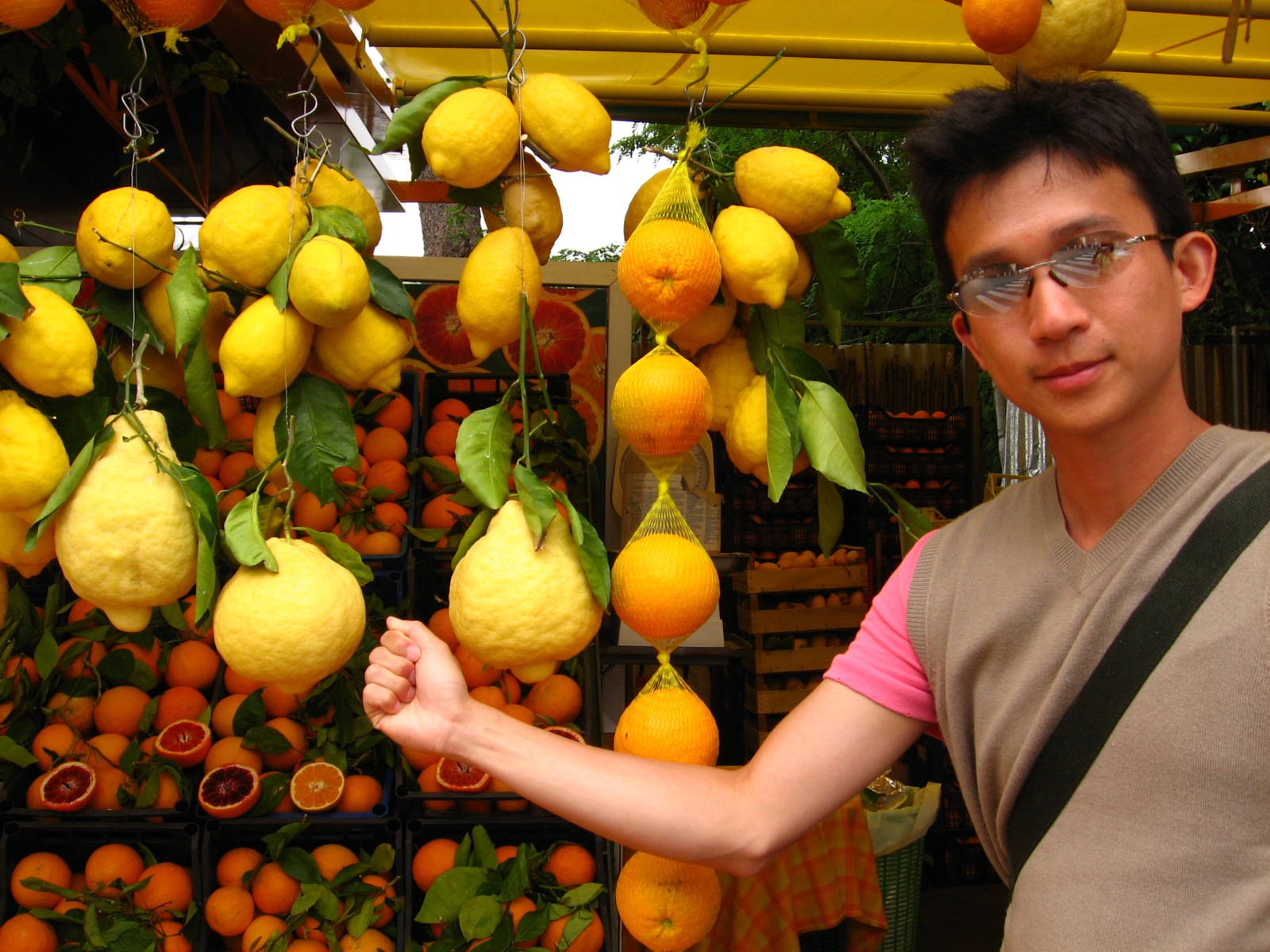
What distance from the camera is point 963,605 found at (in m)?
1.19

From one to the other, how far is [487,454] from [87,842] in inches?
62.6

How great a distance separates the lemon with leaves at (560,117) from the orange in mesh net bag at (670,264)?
5.4 inches

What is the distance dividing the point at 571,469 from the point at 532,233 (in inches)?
48.6

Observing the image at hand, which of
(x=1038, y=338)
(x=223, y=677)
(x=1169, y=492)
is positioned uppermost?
(x=1038, y=338)

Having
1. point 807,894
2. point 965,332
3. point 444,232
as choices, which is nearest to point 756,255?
point 965,332

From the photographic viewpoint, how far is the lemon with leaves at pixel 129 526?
1.20 meters

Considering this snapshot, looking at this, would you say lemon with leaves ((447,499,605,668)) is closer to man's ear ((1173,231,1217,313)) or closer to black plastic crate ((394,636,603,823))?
man's ear ((1173,231,1217,313))

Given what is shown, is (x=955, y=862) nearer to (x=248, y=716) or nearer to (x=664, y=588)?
(x=248, y=716)

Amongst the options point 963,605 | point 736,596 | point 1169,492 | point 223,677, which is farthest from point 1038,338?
point 736,596

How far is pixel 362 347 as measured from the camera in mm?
1405

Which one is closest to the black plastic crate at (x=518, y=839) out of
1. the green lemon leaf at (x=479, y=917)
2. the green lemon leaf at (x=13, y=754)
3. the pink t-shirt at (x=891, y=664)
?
the green lemon leaf at (x=479, y=917)

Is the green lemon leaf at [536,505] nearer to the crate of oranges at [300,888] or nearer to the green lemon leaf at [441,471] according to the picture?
the crate of oranges at [300,888]

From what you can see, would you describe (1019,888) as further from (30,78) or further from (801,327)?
(30,78)

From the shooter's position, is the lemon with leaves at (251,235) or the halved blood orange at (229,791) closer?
the lemon with leaves at (251,235)
